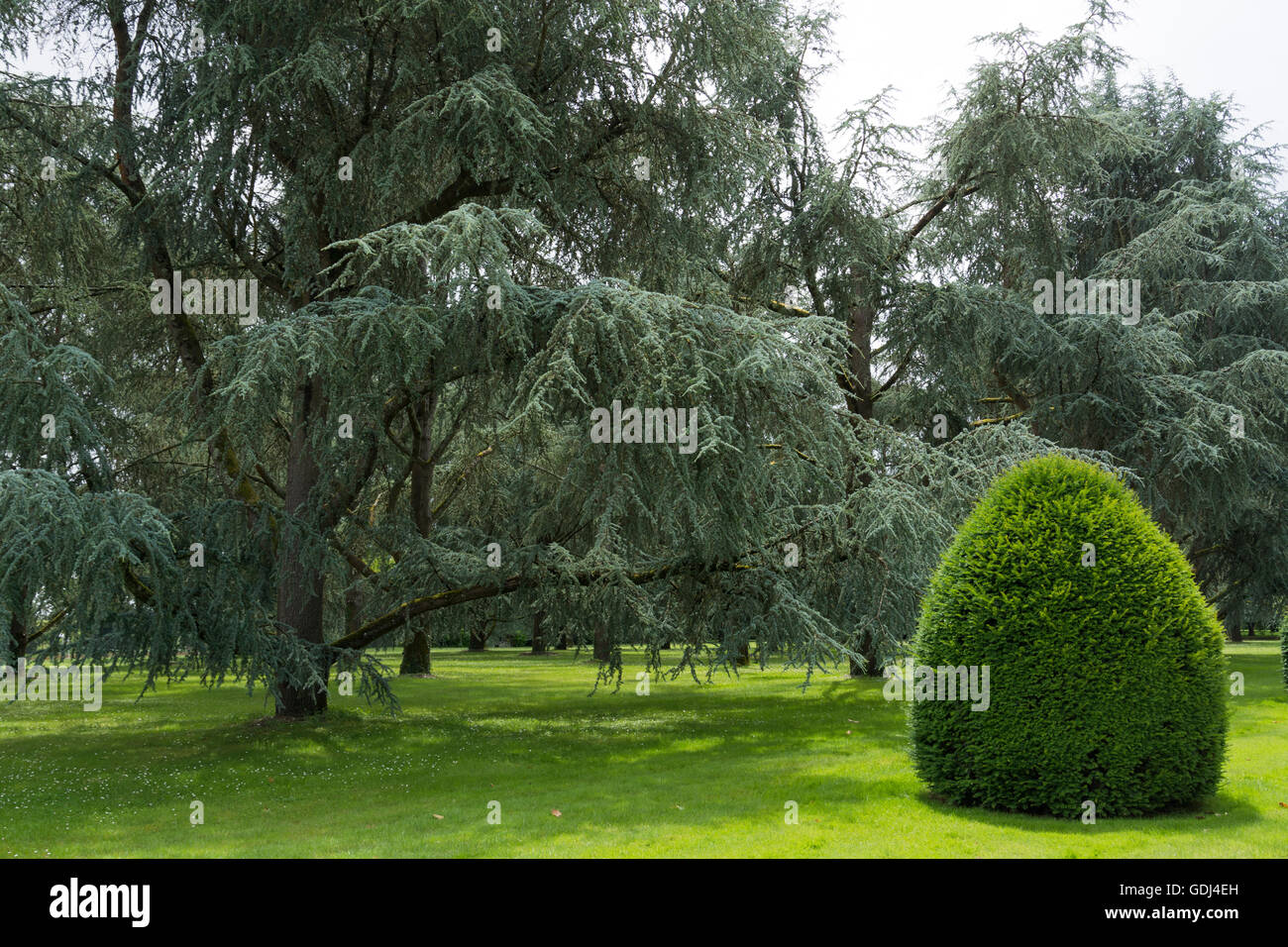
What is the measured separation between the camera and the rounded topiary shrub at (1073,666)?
698 centimetres

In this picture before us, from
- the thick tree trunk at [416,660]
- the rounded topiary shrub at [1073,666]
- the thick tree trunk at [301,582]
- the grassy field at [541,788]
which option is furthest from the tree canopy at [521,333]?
the thick tree trunk at [416,660]

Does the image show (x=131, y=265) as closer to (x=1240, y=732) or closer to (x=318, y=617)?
(x=318, y=617)

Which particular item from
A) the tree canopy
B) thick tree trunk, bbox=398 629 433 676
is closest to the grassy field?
the tree canopy

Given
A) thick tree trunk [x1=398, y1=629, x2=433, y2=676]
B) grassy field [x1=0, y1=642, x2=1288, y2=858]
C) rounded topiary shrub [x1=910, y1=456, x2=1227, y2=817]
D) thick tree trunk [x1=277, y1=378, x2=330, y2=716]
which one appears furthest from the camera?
thick tree trunk [x1=398, y1=629, x2=433, y2=676]

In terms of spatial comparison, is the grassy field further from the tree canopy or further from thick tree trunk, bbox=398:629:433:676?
thick tree trunk, bbox=398:629:433:676

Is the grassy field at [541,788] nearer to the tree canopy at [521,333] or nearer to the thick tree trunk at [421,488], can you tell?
the tree canopy at [521,333]

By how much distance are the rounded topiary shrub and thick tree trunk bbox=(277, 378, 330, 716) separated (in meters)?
8.01

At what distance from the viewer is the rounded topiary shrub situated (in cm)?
698

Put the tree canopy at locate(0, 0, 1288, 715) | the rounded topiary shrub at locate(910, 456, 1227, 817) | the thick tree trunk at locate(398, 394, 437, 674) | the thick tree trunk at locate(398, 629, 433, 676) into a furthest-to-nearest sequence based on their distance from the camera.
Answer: the thick tree trunk at locate(398, 629, 433, 676)
the thick tree trunk at locate(398, 394, 437, 674)
the tree canopy at locate(0, 0, 1288, 715)
the rounded topiary shrub at locate(910, 456, 1227, 817)

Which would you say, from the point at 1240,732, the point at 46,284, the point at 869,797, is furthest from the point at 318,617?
the point at 1240,732

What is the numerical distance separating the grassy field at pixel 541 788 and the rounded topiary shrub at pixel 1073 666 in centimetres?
28

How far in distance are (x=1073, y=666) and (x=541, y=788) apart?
188 inches

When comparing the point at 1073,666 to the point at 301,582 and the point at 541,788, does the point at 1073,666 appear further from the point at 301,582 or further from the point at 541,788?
the point at 301,582

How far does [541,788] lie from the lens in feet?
A: 29.9
